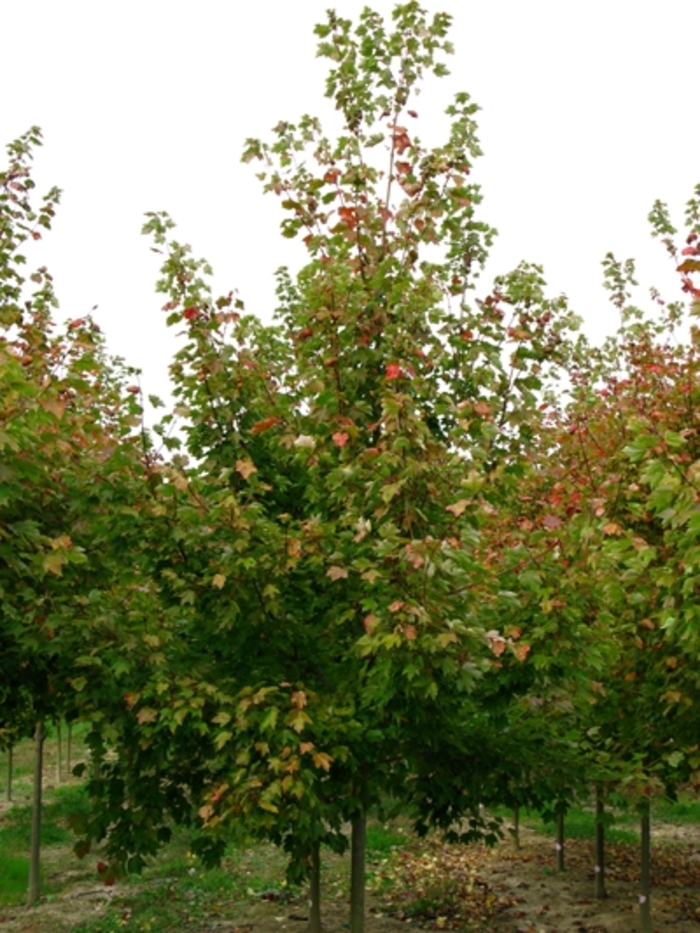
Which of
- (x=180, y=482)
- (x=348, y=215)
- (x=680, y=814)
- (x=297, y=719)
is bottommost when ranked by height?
(x=680, y=814)

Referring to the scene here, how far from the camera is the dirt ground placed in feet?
32.9

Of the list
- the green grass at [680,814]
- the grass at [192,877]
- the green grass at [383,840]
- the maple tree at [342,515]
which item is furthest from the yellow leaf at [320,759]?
the green grass at [680,814]

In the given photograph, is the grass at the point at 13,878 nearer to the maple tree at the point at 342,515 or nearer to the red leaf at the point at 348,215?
the maple tree at the point at 342,515

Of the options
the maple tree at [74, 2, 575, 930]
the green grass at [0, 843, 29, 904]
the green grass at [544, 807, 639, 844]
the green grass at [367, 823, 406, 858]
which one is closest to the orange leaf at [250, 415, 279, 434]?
the maple tree at [74, 2, 575, 930]

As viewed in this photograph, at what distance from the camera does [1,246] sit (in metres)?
7.54

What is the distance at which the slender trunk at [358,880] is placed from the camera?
19.7 ft

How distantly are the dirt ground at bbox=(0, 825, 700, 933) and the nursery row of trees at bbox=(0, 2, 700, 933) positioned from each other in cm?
465

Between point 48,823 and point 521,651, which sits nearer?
point 521,651

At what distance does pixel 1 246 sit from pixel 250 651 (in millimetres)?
4290

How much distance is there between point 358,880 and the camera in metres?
6.18

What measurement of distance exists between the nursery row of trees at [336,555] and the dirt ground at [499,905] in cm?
465

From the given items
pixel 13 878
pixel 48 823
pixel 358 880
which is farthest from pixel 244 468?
pixel 48 823

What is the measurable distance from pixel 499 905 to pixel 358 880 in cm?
558

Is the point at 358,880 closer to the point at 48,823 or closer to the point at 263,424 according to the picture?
the point at 263,424
